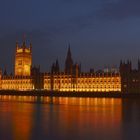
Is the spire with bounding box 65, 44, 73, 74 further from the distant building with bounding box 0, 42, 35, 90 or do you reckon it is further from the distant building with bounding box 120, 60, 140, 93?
the distant building with bounding box 120, 60, 140, 93

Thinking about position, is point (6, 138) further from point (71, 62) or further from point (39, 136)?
point (71, 62)

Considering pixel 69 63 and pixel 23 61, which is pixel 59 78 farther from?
pixel 23 61

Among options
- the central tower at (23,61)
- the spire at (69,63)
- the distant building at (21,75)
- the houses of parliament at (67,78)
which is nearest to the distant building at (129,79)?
the houses of parliament at (67,78)

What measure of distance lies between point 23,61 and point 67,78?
61.8 feet


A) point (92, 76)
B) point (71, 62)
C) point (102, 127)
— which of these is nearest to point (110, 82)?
point (92, 76)

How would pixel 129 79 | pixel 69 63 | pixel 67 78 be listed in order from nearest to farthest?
pixel 129 79, pixel 67 78, pixel 69 63

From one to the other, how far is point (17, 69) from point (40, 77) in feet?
43.1

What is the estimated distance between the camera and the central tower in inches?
3481

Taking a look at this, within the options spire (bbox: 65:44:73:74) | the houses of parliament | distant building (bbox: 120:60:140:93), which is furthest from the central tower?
distant building (bbox: 120:60:140:93)

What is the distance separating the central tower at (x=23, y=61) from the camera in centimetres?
8841

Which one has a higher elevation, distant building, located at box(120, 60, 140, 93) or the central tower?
the central tower

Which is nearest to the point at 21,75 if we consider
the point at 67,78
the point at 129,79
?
the point at 67,78

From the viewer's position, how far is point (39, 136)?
48.2 ft

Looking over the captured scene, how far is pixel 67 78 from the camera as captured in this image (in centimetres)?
7456
